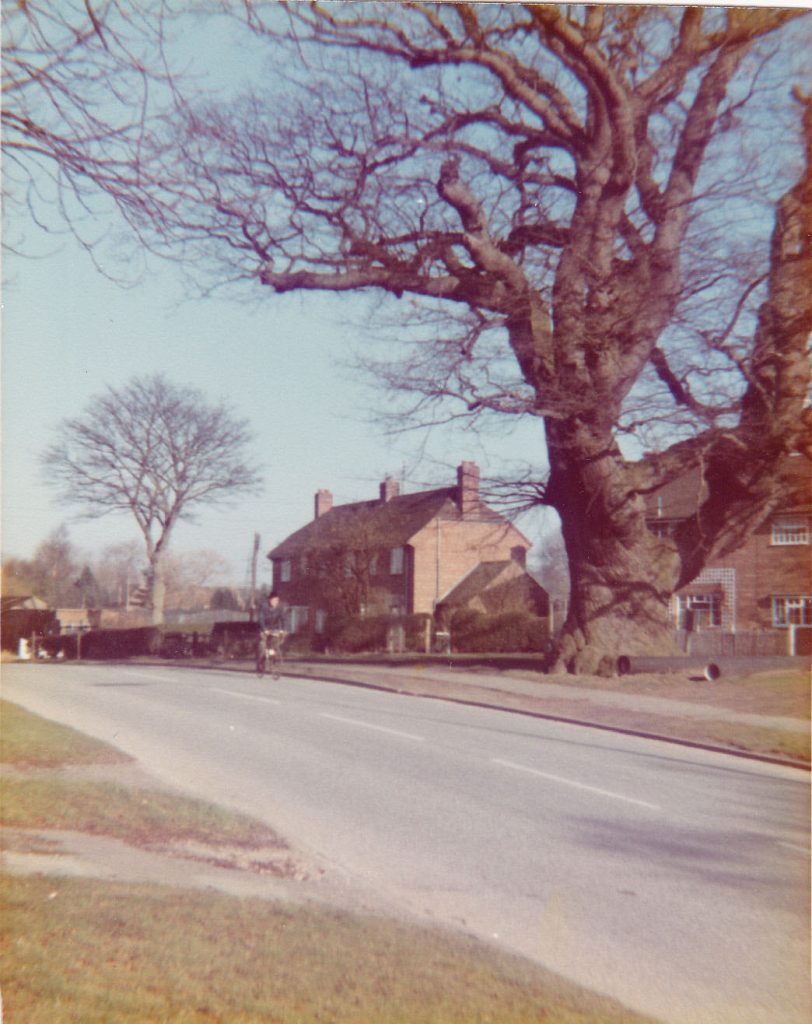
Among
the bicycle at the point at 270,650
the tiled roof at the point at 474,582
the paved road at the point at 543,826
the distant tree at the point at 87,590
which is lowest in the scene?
the paved road at the point at 543,826

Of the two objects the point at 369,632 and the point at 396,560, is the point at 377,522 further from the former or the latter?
the point at 369,632

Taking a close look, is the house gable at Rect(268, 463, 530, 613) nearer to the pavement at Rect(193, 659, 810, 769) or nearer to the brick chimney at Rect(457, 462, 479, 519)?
the brick chimney at Rect(457, 462, 479, 519)

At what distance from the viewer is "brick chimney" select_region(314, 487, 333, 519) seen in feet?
40.6

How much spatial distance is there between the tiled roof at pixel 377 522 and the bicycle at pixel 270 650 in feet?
10.4

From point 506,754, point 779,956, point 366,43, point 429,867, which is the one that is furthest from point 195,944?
point 366,43

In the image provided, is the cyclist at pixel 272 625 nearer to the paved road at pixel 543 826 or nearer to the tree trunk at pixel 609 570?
the paved road at pixel 543 826

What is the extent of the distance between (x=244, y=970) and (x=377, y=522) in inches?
459

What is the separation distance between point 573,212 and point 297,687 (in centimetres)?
1020

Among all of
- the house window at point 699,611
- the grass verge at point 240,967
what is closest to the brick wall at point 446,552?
the house window at point 699,611

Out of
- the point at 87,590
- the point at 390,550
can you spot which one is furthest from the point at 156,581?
the point at 390,550

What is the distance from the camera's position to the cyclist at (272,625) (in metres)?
16.4

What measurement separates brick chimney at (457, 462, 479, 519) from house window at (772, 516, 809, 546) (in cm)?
596

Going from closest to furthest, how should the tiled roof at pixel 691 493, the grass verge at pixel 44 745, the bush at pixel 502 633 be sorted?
1. the grass verge at pixel 44 745
2. the tiled roof at pixel 691 493
3. the bush at pixel 502 633

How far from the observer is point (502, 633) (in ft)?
89.5
